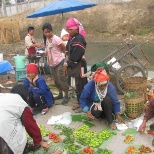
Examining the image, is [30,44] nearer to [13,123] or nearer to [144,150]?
[144,150]

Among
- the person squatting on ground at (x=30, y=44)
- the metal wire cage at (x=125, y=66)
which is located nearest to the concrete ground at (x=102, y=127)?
the metal wire cage at (x=125, y=66)

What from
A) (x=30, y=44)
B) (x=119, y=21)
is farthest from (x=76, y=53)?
(x=119, y=21)

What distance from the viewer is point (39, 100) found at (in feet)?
18.0

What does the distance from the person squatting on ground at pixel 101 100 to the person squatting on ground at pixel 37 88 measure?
1041mm

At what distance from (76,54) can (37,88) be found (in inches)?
42.1

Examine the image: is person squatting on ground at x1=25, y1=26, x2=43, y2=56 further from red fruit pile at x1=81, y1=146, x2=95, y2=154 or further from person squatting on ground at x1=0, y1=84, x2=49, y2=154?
person squatting on ground at x1=0, y1=84, x2=49, y2=154

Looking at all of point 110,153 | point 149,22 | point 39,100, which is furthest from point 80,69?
point 149,22

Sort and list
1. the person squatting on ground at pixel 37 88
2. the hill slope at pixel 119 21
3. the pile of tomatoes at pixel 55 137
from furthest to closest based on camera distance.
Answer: the hill slope at pixel 119 21 → the person squatting on ground at pixel 37 88 → the pile of tomatoes at pixel 55 137

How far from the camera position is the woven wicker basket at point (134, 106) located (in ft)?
16.1

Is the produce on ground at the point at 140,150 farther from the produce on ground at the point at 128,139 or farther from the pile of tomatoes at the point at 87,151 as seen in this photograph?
the pile of tomatoes at the point at 87,151

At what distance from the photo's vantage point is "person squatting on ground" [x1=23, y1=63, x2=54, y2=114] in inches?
208

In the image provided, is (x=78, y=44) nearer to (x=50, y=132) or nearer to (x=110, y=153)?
(x=50, y=132)

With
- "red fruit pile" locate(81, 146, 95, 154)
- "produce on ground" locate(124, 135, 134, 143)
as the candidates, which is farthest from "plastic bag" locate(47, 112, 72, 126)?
"produce on ground" locate(124, 135, 134, 143)

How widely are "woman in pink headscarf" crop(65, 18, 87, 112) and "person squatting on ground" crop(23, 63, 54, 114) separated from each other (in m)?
0.60
